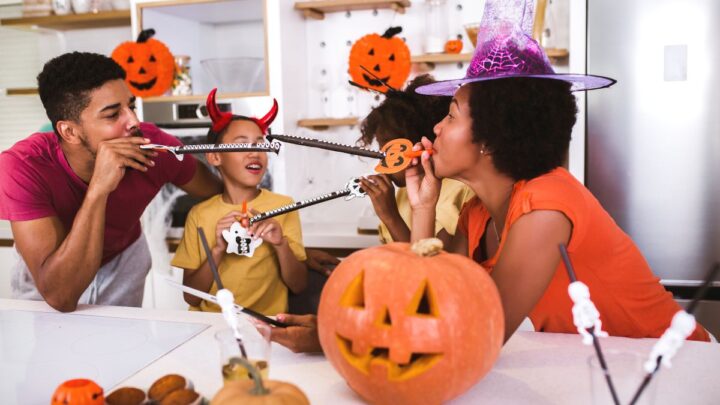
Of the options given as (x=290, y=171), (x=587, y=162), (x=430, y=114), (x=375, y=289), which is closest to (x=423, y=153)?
(x=430, y=114)

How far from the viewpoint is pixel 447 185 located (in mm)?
1915

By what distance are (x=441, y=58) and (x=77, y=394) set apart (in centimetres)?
246

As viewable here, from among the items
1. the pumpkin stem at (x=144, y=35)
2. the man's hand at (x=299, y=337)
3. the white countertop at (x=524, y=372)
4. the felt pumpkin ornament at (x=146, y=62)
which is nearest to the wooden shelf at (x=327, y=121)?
the felt pumpkin ornament at (x=146, y=62)

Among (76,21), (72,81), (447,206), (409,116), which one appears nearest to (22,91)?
(76,21)

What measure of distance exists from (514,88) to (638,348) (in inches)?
20.6

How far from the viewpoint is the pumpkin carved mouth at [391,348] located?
2.55 feet

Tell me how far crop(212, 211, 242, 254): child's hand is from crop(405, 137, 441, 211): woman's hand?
510 millimetres

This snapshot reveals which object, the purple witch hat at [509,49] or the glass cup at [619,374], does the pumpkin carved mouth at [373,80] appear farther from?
the glass cup at [619,374]

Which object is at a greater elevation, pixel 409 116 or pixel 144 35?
pixel 144 35

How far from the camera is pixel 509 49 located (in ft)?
3.84

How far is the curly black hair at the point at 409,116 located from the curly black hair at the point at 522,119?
610 mm

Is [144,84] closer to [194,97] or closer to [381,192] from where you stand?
[194,97]

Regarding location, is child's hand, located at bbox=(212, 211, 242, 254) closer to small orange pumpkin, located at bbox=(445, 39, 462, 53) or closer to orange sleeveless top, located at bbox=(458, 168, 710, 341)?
orange sleeveless top, located at bbox=(458, 168, 710, 341)

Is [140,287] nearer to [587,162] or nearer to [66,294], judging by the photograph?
[66,294]
